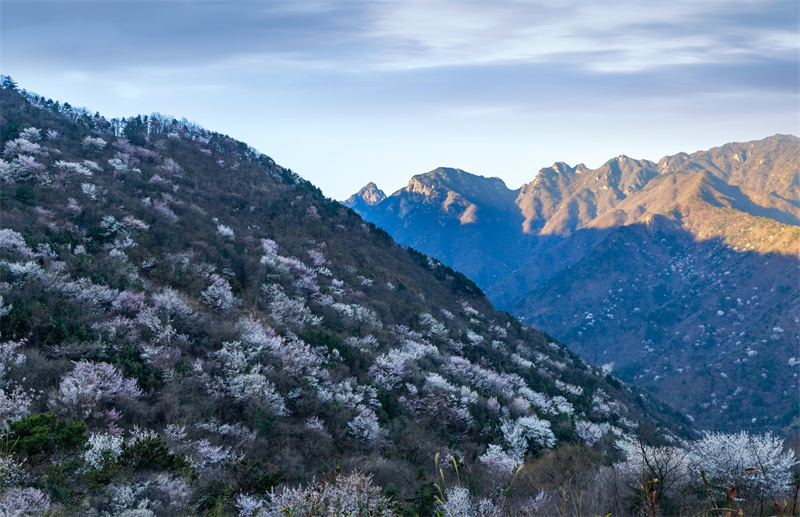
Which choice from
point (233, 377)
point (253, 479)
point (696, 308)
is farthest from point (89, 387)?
point (696, 308)

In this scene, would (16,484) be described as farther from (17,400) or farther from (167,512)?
(17,400)

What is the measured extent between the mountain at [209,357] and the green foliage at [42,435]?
0.03m

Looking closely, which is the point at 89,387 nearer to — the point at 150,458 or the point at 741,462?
the point at 150,458

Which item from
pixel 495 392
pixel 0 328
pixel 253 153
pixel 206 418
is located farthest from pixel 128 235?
pixel 253 153

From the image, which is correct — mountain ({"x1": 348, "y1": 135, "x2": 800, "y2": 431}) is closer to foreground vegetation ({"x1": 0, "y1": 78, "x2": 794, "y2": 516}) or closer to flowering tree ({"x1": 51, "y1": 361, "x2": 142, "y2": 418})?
foreground vegetation ({"x1": 0, "y1": 78, "x2": 794, "y2": 516})

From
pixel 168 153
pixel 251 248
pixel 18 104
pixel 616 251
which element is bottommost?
pixel 616 251

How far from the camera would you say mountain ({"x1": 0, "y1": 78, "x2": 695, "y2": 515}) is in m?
8.72

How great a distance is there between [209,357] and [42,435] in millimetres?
8362

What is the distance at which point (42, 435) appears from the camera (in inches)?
292

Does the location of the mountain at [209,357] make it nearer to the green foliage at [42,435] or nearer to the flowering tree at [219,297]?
the green foliage at [42,435]

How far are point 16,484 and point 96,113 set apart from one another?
4869cm

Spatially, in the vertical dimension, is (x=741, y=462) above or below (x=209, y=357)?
below

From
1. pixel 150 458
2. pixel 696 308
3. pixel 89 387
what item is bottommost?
pixel 696 308

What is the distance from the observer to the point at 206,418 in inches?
508
